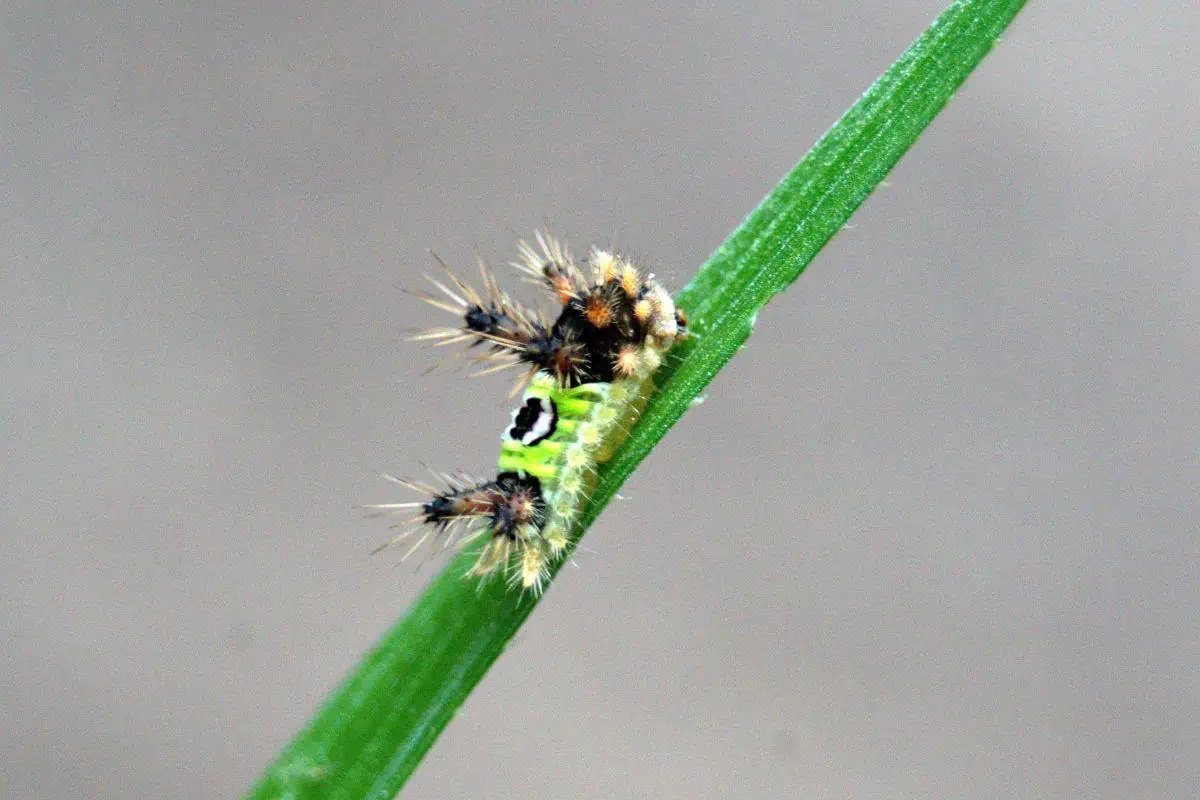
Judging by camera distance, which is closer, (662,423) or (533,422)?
(662,423)

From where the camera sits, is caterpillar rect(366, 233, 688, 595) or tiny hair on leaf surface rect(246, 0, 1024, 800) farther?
caterpillar rect(366, 233, 688, 595)

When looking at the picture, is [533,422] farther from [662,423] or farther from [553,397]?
[662,423]

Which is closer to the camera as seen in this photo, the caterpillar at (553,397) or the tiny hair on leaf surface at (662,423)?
the tiny hair on leaf surface at (662,423)

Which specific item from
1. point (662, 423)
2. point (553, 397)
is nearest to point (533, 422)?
point (553, 397)

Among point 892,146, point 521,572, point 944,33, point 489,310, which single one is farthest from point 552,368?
point 944,33
